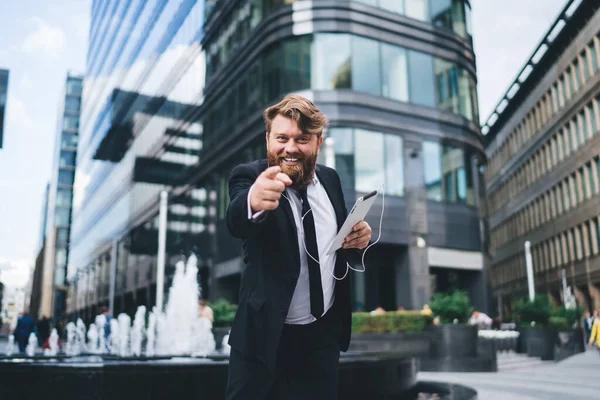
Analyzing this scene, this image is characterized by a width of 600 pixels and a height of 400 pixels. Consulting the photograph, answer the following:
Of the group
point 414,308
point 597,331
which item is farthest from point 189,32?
point 597,331

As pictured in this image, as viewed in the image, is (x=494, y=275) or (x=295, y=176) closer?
A: (x=295, y=176)

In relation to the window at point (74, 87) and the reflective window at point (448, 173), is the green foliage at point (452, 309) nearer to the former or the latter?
the reflective window at point (448, 173)

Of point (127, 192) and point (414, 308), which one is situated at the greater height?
point (127, 192)

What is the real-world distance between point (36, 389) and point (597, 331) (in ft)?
64.0

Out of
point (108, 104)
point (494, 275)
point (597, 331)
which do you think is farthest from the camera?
point (494, 275)

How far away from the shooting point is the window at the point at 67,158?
97.2m

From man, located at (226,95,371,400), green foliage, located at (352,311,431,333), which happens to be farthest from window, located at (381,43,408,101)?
man, located at (226,95,371,400)

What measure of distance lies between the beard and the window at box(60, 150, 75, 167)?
103m

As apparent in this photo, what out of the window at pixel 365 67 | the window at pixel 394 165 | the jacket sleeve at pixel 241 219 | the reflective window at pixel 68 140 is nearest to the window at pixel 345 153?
the window at pixel 394 165

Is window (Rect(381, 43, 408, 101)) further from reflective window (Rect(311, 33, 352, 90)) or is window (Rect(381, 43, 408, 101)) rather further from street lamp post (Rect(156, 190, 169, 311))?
street lamp post (Rect(156, 190, 169, 311))

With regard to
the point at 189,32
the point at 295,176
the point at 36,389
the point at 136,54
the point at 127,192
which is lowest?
the point at 36,389

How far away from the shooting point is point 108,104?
57.0 metres

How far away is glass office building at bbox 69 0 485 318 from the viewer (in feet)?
83.2

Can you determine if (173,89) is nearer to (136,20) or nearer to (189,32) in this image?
(189,32)
